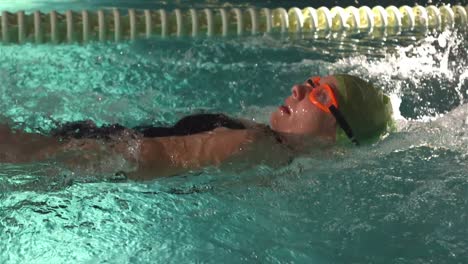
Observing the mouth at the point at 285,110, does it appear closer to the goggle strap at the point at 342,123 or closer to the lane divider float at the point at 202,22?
the goggle strap at the point at 342,123

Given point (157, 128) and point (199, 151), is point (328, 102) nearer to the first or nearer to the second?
point (199, 151)

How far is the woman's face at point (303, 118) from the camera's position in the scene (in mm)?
1949

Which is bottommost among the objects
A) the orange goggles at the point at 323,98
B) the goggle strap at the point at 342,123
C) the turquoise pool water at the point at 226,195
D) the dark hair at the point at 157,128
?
the turquoise pool water at the point at 226,195

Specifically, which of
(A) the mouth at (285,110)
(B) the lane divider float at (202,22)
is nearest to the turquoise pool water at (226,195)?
(A) the mouth at (285,110)

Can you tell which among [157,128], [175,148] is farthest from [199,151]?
[157,128]

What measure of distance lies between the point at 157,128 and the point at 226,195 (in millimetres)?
335

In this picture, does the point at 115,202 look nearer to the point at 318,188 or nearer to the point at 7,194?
the point at 7,194

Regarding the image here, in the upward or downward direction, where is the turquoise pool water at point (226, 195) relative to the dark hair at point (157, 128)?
downward

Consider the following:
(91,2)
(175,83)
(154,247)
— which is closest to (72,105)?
(175,83)

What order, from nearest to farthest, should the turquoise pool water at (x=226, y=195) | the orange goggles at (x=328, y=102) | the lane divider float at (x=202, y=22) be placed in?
1. the turquoise pool water at (x=226, y=195)
2. the orange goggles at (x=328, y=102)
3. the lane divider float at (x=202, y=22)

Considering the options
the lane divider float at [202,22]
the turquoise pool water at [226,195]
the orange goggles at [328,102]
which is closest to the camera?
the turquoise pool water at [226,195]

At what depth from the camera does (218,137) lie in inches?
73.6

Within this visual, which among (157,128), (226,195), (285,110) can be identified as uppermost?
(285,110)

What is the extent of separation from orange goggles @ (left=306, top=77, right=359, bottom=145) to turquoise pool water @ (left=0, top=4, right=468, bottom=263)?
10 centimetres
